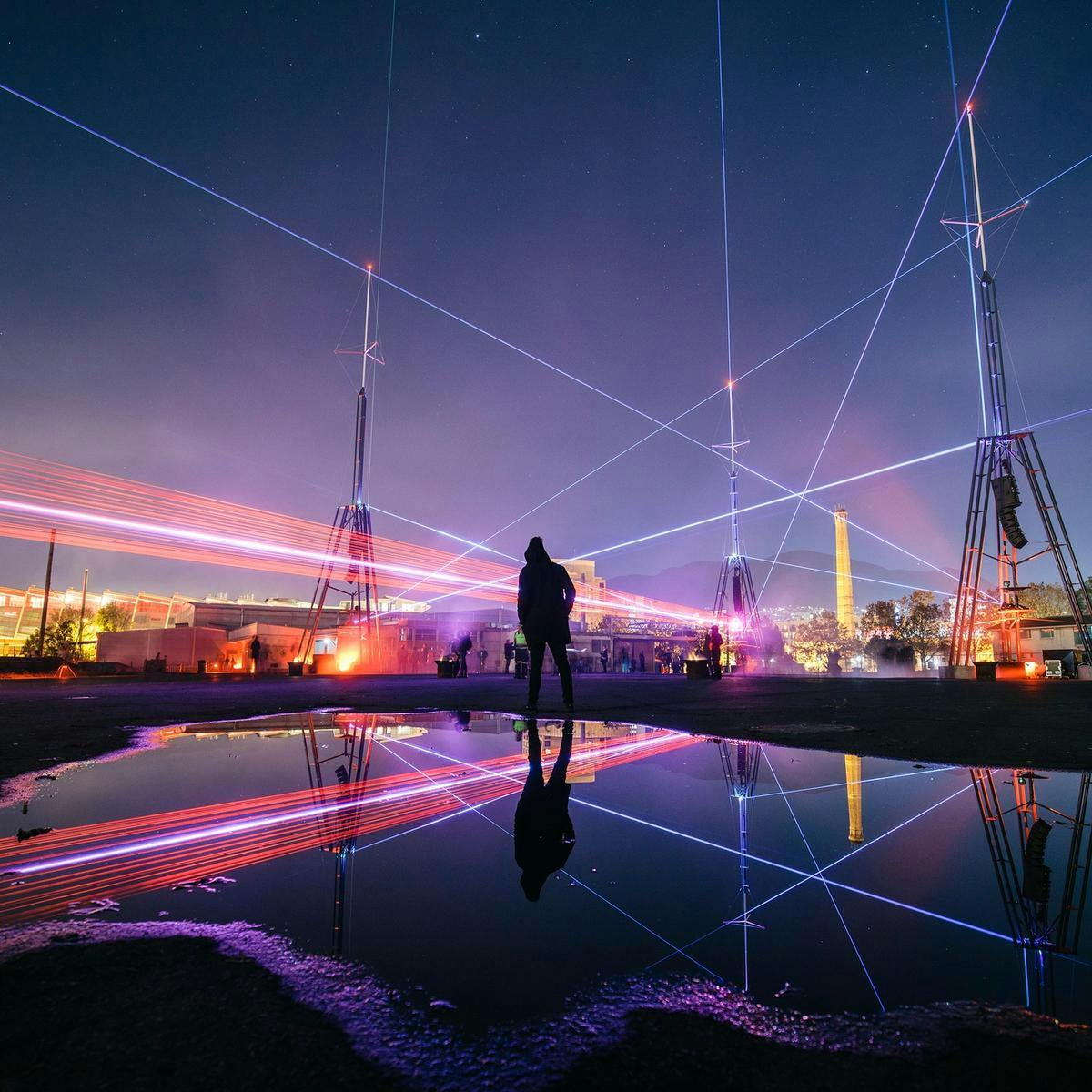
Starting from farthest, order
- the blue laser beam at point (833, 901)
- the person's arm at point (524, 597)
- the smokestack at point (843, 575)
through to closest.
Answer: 1. the smokestack at point (843, 575)
2. the person's arm at point (524, 597)
3. the blue laser beam at point (833, 901)

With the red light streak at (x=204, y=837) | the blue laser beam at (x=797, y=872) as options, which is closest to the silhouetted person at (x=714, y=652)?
the red light streak at (x=204, y=837)

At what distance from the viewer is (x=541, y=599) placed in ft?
21.3

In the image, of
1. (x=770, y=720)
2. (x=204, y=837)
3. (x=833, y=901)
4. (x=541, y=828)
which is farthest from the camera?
(x=770, y=720)

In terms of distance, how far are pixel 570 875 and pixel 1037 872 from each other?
1.24 metres

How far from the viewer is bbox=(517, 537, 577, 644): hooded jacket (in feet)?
21.2

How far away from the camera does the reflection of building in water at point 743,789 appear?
134cm

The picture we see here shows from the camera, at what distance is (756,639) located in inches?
1581

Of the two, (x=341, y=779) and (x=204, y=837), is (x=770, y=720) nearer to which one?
(x=341, y=779)

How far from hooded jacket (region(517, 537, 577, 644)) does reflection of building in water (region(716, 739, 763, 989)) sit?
2529mm

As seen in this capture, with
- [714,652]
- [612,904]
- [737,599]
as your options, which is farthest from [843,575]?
[612,904]

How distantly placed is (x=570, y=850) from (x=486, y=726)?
3.47 meters

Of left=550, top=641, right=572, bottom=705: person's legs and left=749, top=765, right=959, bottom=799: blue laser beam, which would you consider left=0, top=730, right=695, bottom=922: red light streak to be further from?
left=550, top=641, right=572, bottom=705: person's legs

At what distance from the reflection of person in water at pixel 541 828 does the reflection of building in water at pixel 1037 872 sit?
0.99 metres

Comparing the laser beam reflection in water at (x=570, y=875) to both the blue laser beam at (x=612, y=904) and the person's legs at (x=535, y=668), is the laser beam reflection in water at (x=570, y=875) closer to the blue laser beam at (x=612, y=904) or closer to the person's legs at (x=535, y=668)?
the blue laser beam at (x=612, y=904)
